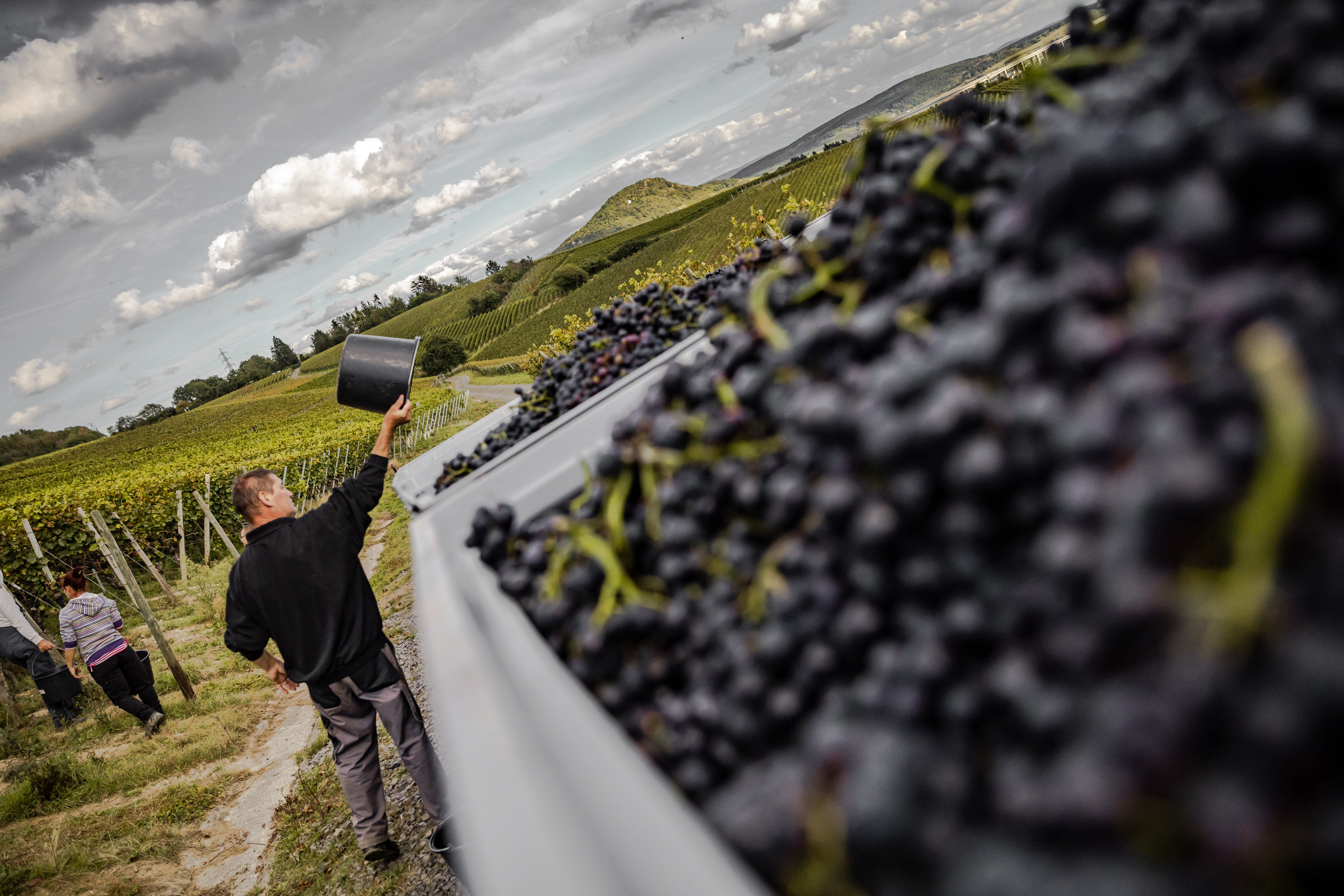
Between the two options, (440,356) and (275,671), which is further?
(440,356)

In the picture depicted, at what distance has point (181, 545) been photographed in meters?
12.6

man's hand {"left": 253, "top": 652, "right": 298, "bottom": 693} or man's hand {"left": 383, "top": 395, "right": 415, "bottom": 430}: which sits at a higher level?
man's hand {"left": 383, "top": 395, "right": 415, "bottom": 430}

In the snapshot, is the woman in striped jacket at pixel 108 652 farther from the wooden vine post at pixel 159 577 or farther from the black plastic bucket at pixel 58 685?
the wooden vine post at pixel 159 577

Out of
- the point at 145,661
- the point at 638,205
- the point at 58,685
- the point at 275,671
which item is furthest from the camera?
the point at 638,205

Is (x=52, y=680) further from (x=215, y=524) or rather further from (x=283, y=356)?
(x=283, y=356)

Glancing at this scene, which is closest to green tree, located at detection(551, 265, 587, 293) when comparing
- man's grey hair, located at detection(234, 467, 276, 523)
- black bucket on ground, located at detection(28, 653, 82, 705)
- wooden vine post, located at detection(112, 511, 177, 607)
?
wooden vine post, located at detection(112, 511, 177, 607)

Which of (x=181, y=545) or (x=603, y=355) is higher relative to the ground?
(x=603, y=355)

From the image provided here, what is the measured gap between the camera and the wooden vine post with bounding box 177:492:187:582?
12.4 metres

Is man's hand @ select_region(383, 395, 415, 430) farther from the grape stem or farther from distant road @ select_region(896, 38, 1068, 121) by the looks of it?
the grape stem

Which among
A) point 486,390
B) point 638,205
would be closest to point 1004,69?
point 486,390

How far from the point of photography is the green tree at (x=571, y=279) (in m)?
67.9

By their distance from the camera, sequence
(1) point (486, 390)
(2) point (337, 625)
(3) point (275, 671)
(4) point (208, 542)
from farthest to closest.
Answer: (1) point (486, 390)
(4) point (208, 542)
(3) point (275, 671)
(2) point (337, 625)

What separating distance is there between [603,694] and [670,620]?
16cm

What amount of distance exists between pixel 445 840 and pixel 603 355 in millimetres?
2352
